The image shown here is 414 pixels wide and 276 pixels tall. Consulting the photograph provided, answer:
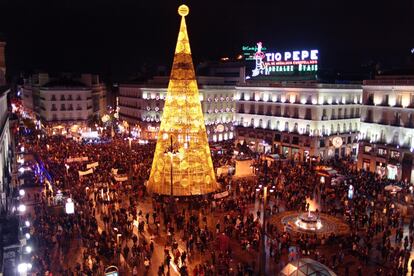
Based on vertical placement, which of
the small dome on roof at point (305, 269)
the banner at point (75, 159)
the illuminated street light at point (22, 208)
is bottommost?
the illuminated street light at point (22, 208)

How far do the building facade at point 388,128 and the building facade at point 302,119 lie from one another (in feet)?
17.1

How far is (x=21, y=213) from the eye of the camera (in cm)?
2898

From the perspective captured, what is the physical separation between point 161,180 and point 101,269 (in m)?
12.8

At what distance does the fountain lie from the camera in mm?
27781

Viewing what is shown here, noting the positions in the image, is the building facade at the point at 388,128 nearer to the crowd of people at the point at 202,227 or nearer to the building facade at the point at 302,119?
the crowd of people at the point at 202,227

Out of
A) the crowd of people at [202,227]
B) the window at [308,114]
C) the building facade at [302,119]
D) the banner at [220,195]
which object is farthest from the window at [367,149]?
the banner at [220,195]

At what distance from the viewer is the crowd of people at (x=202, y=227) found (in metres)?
23.1

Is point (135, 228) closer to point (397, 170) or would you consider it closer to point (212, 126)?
point (397, 170)

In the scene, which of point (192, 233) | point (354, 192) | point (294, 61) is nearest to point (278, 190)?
point (354, 192)

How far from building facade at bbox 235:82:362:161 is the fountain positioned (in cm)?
2433

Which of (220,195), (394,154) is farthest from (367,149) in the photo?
(220,195)

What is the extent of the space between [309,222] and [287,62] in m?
40.2

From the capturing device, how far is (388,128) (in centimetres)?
4500

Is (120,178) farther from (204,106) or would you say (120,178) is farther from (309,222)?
(204,106)
